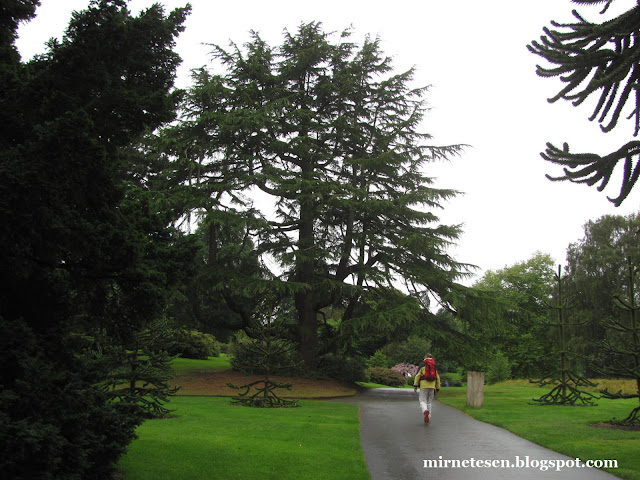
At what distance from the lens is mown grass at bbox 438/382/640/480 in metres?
8.17

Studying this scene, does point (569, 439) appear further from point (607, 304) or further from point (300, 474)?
point (607, 304)

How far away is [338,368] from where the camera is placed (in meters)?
26.2

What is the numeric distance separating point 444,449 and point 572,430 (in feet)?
13.1

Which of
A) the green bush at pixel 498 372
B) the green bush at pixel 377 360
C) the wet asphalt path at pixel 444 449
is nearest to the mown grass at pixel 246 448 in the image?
the wet asphalt path at pixel 444 449

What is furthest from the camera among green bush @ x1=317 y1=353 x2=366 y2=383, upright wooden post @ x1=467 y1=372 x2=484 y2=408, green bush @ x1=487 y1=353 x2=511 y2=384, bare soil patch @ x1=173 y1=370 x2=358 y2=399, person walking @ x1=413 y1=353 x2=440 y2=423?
green bush @ x1=487 y1=353 x2=511 y2=384

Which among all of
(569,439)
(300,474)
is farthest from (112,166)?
(569,439)

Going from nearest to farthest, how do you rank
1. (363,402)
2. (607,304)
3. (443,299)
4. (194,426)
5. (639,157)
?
(639,157) < (194,426) < (363,402) < (443,299) < (607,304)

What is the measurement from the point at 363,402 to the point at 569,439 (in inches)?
390

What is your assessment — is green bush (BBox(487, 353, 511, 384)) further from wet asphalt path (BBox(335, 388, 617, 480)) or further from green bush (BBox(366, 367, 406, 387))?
wet asphalt path (BBox(335, 388, 617, 480))

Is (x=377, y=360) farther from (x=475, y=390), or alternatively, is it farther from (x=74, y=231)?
(x=74, y=231)

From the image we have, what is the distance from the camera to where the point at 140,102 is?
6.06 metres

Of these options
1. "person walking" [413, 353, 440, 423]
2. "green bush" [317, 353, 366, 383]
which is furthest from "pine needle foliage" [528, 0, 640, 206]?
"green bush" [317, 353, 366, 383]

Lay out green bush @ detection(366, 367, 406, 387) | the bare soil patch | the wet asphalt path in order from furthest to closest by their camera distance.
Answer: green bush @ detection(366, 367, 406, 387) → the bare soil patch → the wet asphalt path

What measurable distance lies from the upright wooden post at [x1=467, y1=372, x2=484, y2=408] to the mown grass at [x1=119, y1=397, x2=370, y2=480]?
5302mm
